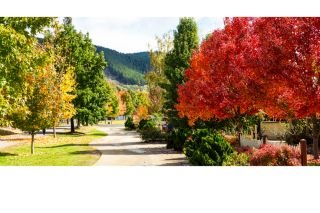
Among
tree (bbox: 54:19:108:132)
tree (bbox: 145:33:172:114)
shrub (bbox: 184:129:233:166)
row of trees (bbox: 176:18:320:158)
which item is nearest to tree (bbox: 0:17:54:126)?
shrub (bbox: 184:129:233:166)

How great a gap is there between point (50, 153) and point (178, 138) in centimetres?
689

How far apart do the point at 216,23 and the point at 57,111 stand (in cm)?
908

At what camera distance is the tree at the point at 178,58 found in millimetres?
31373

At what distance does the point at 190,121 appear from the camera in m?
27.6

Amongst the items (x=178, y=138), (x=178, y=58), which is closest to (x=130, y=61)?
(x=178, y=58)

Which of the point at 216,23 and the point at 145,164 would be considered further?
the point at 216,23

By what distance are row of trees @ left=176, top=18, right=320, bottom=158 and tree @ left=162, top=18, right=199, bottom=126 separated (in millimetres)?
6134

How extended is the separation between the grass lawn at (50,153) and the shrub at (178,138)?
4284 millimetres

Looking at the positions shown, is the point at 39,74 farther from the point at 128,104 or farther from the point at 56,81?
the point at 128,104

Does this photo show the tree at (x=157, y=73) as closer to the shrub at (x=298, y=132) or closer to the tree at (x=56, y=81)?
the tree at (x=56, y=81)

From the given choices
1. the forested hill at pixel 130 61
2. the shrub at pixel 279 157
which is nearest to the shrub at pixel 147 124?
the forested hill at pixel 130 61
